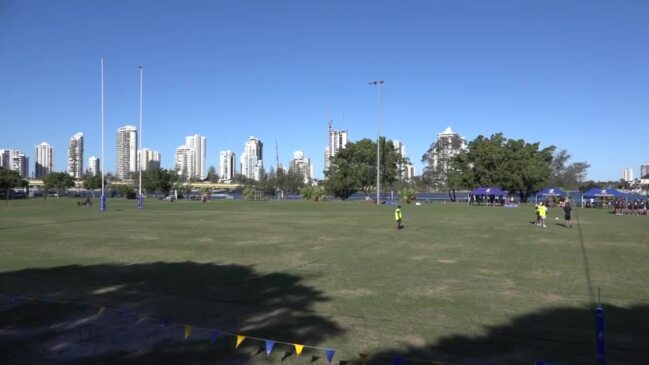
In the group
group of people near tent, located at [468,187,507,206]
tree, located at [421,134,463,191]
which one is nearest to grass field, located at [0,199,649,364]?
group of people near tent, located at [468,187,507,206]

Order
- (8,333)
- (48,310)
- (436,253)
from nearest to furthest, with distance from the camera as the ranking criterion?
(8,333) → (48,310) → (436,253)

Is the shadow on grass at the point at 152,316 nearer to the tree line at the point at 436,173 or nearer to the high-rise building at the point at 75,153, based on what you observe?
the tree line at the point at 436,173

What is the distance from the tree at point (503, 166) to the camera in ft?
243

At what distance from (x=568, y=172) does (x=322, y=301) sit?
441 feet

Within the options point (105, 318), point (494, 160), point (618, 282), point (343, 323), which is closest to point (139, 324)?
point (105, 318)

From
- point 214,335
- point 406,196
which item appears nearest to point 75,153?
point 406,196

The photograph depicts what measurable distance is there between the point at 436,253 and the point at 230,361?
11419 millimetres

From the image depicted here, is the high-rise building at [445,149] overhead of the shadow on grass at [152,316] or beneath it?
overhead

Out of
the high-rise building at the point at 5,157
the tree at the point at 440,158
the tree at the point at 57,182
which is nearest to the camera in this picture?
the tree at the point at 440,158

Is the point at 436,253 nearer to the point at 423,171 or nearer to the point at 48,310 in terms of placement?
the point at 48,310

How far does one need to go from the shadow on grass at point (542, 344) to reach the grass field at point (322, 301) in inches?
1.0

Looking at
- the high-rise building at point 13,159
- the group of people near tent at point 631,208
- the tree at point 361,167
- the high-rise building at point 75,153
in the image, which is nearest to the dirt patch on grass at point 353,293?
the group of people near tent at point 631,208

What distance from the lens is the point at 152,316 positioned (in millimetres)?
8250

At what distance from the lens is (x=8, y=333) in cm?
728
